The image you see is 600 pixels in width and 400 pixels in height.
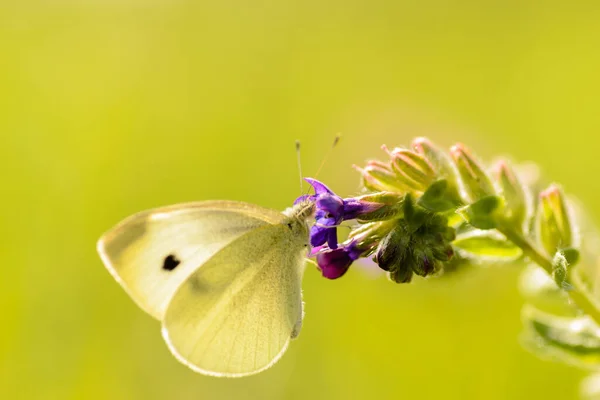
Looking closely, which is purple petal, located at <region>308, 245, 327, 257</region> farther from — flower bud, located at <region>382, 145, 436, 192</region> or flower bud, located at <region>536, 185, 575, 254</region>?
flower bud, located at <region>536, 185, 575, 254</region>

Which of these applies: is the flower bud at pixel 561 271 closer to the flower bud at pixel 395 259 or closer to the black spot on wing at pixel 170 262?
the flower bud at pixel 395 259

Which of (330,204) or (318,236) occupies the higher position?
(330,204)

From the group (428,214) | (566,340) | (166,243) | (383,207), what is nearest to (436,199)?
(428,214)

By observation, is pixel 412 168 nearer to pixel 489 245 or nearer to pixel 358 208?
pixel 358 208

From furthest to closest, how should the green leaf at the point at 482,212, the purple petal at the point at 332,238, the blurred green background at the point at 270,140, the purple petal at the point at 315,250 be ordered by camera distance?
the blurred green background at the point at 270,140 < the purple petal at the point at 315,250 < the purple petal at the point at 332,238 < the green leaf at the point at 482,212

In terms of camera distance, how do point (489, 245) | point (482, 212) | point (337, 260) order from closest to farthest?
point (482, 212)
point (337, 260)
point (489, 245)

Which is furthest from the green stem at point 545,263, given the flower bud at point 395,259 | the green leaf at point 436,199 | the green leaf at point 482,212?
the flower bud at point 395,259
